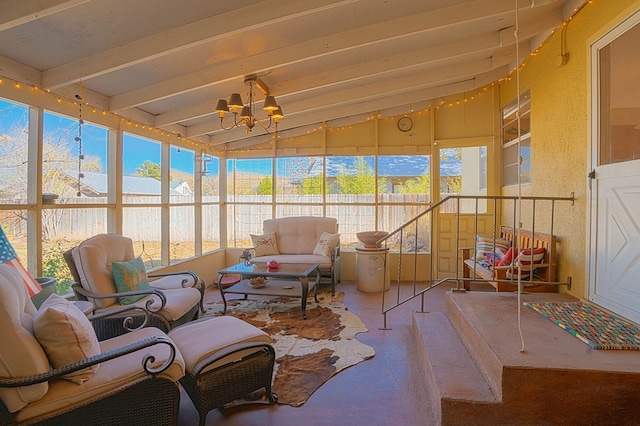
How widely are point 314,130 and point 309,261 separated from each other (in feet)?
7.81

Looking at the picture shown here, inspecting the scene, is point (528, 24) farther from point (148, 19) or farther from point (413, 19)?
point (148, 19)

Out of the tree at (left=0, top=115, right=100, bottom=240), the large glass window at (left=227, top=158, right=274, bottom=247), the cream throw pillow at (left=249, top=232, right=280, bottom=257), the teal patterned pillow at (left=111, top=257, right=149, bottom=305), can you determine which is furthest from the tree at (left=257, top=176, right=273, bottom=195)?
the teal patterned pillow at (left=111, top=257, right=149, bottom=305)

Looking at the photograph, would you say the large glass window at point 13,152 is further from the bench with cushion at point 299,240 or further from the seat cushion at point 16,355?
the bench with cushion at point 299,240

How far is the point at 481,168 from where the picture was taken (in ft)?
18.3

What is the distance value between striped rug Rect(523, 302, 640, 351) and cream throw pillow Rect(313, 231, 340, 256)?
282 cm

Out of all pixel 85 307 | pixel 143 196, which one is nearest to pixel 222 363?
pixel 85 307

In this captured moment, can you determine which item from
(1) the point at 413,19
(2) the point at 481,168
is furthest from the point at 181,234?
(2) the point at 481,168

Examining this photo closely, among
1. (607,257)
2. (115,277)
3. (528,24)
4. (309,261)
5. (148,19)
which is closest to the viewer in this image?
(148,19)

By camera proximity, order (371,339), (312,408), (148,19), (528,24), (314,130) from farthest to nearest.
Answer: (314,130)
(528,24)
(371,339)
(148,19)
(312,408)

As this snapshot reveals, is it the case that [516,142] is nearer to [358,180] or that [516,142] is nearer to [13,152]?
[358,180]

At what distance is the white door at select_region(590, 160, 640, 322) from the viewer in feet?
7.98

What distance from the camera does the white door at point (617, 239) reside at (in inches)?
95.8

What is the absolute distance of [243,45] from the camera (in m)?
3.00

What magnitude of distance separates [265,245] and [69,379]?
12.6 feet
